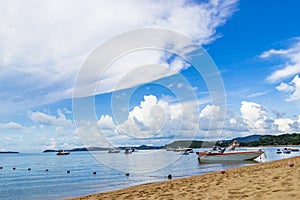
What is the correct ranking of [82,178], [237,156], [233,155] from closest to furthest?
[82,178] < [233,155] < [237,156]

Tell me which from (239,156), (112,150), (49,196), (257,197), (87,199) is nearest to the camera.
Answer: (257,197)

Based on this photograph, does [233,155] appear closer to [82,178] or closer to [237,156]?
[237,156]

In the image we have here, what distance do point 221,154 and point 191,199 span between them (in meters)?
44.3

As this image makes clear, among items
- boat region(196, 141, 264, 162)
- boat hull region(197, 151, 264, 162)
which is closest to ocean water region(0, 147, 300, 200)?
boat hull region(197, 151, 264, 162)

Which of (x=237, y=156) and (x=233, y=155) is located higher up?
(x=233, y=155)

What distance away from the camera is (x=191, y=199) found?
9.92 m

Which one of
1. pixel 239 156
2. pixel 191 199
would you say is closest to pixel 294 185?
pixel 191 199

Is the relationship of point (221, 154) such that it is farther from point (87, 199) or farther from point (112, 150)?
point (112, 150)

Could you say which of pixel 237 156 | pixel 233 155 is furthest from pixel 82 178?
pixel 237 156

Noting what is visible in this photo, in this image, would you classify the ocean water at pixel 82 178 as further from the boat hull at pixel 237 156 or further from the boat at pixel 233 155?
the boat at pixel 233 155

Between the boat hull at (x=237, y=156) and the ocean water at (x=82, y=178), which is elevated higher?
the boat hull at (x=237, y=156)

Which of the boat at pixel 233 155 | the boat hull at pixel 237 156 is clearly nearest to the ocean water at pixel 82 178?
the boat hull at pixel 237 156

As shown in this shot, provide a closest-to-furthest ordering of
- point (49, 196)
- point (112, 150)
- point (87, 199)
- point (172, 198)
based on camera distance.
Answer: point (172, 198)
point (87, 199)
point (49, 196)
point (112, 150)

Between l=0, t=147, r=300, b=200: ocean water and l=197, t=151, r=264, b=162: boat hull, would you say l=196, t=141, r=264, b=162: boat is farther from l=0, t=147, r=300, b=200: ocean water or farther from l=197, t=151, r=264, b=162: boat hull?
l=0, t=147, r=300, b=200: ocean water
